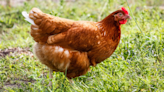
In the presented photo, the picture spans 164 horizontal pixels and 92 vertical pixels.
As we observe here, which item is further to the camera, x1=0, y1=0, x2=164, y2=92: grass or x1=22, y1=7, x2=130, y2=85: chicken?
x1=22, y1=7, x2=130, y2=85: chicken

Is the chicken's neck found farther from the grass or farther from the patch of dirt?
the patch of dirt

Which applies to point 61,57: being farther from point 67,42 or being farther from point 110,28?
point 110,28

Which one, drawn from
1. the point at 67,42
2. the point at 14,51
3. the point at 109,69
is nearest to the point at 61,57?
the point at 67,42

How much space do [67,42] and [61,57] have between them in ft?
0.79

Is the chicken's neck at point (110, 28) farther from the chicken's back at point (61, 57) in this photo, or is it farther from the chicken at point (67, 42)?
the chicken's back at point (61, 57)

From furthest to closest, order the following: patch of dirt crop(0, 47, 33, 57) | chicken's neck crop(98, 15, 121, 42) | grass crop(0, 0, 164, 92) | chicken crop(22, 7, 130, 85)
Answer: patch of dirt crop(0, 47, 33, 57) → chicken's neck crop(98, 15, 121, 42) → chicken crop(22, 7, 130, 85) → grass crop(0, 0, 164, 92)

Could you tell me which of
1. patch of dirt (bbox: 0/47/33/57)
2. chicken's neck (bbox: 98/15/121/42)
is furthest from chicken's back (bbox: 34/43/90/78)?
patch of dirt (bbox: 0/47/33/57)

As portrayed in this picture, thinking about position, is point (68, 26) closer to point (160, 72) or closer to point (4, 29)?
point (160, 72)

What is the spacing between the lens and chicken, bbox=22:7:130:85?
124 inches

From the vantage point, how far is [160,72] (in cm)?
343

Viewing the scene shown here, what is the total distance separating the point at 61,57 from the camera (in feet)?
10.3

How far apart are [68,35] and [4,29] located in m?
3.16

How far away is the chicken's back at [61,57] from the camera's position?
10.3 ft

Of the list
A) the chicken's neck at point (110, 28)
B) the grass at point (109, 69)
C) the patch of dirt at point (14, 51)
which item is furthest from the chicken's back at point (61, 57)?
the patch of dirt at point (14, 51)
